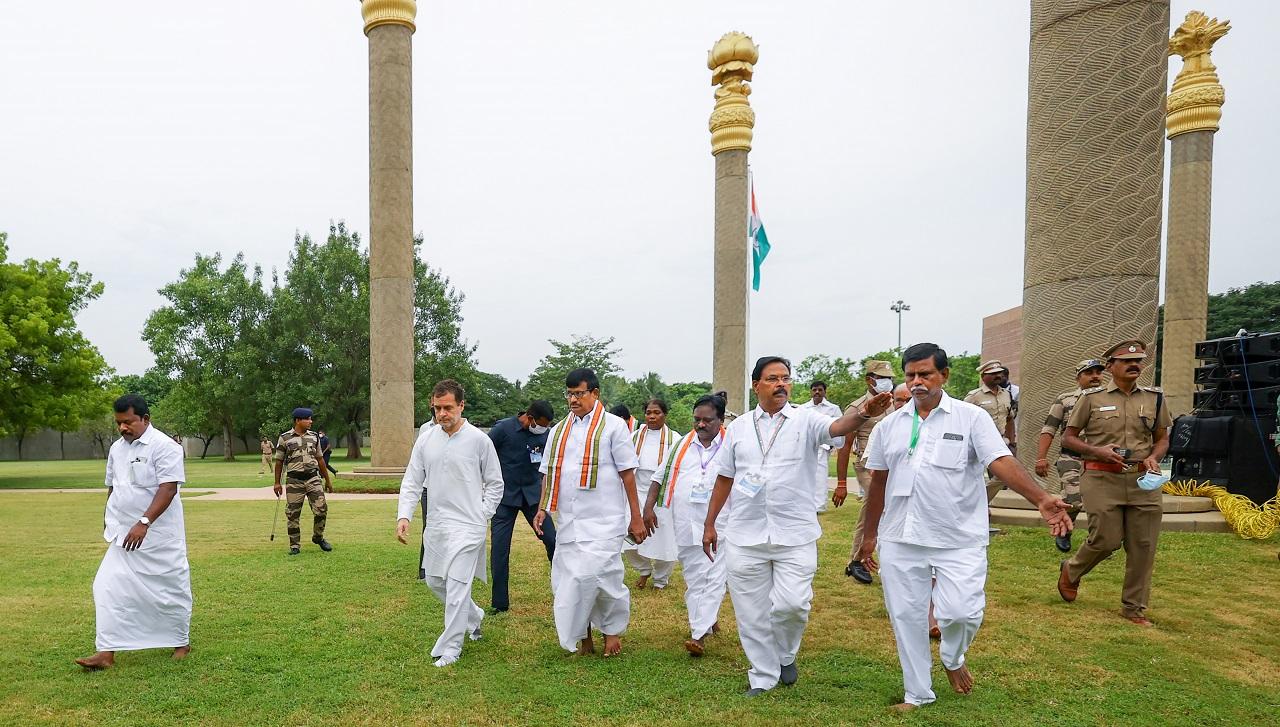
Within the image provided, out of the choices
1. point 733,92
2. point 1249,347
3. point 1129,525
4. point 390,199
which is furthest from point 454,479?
point 733,92

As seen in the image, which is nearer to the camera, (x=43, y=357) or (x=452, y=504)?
(x=452, y=504)

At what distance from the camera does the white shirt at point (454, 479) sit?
16.7 ft

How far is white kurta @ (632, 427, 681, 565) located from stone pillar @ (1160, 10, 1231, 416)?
15.9 meters

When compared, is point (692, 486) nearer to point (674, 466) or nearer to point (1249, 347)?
point (674, 466)

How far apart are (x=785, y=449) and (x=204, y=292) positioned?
40.4 metres

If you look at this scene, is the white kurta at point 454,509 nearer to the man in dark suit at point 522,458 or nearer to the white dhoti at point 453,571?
the white dhoti at point 453,571

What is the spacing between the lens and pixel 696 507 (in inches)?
228

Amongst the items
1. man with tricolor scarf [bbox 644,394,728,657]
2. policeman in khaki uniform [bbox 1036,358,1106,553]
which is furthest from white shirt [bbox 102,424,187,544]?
policeman in khaki uniform [bbox 1036,358,1106,553]

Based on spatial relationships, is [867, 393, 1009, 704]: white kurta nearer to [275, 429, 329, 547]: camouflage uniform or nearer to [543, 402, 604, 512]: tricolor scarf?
[543, 402, 604, 512]: tricolor scarf

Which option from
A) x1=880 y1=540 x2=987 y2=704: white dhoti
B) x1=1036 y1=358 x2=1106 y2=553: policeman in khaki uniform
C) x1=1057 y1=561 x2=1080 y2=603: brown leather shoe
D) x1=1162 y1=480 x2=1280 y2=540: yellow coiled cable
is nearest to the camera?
x1=880 y1=540 x2=987 y2=704: white dhoti

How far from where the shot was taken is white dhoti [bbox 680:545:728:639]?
5.23 metres

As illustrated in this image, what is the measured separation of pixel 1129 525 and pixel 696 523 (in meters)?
3.23

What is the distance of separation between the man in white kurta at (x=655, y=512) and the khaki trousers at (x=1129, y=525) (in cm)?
333

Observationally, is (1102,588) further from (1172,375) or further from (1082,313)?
(1172,375)
